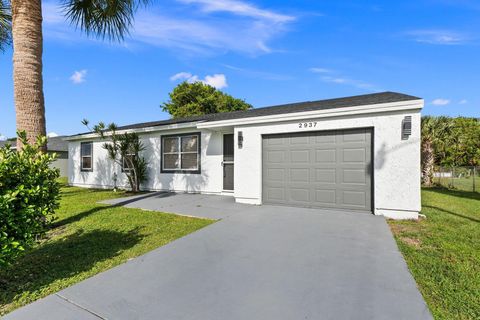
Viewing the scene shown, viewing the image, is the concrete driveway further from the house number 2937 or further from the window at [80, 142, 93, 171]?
the window at [80, 142, 93, 171]

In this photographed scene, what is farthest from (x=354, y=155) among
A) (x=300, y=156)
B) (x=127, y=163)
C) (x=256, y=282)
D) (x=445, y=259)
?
(x=127, y=163)

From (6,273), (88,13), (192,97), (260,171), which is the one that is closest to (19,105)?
(88,13)

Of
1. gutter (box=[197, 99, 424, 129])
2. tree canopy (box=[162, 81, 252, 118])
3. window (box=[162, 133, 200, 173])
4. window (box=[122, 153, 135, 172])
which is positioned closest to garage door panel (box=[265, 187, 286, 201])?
gutter (box=[197, 99, 424, 129])

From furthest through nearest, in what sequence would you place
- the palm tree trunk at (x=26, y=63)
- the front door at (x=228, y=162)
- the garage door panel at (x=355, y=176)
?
the front door at (x=228, y=162) < the garage door panel at (x=355, y=176) < the palm tree trunk at (x=26, y=63)

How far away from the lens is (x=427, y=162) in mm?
13508

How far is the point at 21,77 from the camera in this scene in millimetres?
5000

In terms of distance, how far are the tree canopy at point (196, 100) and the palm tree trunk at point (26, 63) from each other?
74.0 ft

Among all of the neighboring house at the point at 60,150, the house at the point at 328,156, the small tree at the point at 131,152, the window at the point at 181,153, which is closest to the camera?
the house at the point at 328,156

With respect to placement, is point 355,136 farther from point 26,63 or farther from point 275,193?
point 26,63

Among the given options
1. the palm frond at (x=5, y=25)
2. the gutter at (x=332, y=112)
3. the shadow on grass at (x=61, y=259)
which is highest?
the palm frond at (x=5, y=25)

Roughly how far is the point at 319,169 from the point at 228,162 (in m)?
3.74

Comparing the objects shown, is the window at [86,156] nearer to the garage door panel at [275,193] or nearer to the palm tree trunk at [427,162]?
the garage door panel at [275,193]

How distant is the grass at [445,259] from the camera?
2414mm

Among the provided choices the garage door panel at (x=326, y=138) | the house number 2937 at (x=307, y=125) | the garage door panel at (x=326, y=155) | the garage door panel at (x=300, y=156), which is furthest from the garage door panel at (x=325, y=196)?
the house number 2937 at (x=307, y=125)
